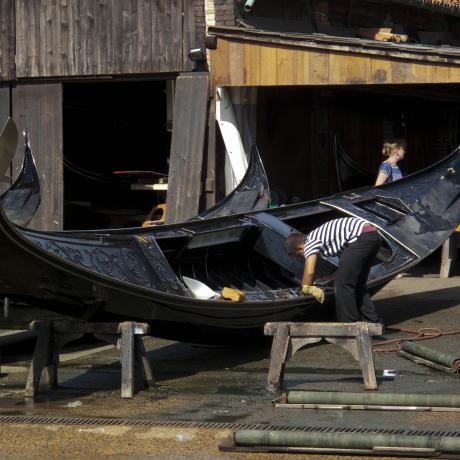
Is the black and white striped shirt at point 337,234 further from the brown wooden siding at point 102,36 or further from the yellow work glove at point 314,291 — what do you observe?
the brown wooden siding at point 102,36

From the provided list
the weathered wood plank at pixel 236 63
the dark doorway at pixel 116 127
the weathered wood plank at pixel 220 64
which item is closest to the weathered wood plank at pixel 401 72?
the weathered wood plank at pixel 236 63

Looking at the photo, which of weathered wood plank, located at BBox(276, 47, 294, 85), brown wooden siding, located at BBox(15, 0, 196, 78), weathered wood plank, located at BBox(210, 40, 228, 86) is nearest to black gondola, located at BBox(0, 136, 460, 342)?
weathered wood plank, located at BBox(276, 47, 294, 85)

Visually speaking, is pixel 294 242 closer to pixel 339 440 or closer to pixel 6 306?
pixel 6 306

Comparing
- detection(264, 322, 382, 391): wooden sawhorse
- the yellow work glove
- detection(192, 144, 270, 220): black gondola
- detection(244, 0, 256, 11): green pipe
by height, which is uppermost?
detection(244, 0, 256, 11): green pipe

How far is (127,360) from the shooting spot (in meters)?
7.95

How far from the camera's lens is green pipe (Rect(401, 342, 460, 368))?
8406 millimetres

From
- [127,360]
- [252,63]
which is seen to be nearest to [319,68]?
[252,63]

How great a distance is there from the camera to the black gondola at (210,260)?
7741 millimetres

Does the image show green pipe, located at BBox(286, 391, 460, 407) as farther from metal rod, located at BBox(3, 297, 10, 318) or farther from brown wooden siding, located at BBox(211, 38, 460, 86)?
brown wooden siding, located at BBox(211, 38, 460, 86)

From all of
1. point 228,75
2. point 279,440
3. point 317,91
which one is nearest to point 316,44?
point 228,75

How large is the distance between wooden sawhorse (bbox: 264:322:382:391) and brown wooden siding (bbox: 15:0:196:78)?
6392 mm

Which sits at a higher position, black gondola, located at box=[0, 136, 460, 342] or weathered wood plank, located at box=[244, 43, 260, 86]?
weathered wood plank, located at box=[244, 43, 260, 86]

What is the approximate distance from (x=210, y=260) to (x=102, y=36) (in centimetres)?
484

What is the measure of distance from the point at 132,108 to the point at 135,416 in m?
11.8
